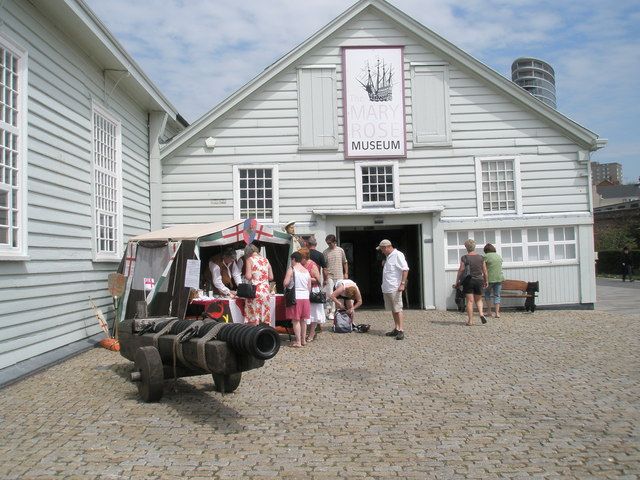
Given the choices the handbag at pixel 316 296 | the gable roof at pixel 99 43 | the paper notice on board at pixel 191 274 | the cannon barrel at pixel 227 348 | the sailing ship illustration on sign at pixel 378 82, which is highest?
the sailing ship illustration on sign at pixel 378 82

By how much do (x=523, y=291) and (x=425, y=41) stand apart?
6.82 meters

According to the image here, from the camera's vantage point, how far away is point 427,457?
15.6 feet

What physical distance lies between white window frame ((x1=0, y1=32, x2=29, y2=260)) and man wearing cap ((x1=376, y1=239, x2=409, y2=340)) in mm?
5976

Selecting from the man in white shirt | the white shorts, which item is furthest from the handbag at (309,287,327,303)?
the man in white shirt

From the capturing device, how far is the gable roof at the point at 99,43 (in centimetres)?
916

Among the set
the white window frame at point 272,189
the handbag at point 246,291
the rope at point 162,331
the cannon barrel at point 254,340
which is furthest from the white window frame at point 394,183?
the cannon barrel at point 254,340

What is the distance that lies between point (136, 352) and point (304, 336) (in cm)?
422

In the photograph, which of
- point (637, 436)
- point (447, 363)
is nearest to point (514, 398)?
point (637, 436)

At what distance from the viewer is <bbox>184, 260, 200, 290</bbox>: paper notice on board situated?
388 inches

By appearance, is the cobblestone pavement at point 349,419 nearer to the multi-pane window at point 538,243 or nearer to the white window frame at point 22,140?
the white window frame at point 22,140

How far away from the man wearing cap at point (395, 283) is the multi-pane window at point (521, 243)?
4.80 meters

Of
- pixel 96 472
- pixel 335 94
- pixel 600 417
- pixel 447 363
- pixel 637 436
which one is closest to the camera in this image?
pixel 96 472

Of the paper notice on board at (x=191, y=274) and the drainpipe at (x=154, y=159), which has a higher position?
the drainpipe at (x=154, y=159)

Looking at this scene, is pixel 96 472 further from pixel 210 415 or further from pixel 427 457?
pixel 427 457
